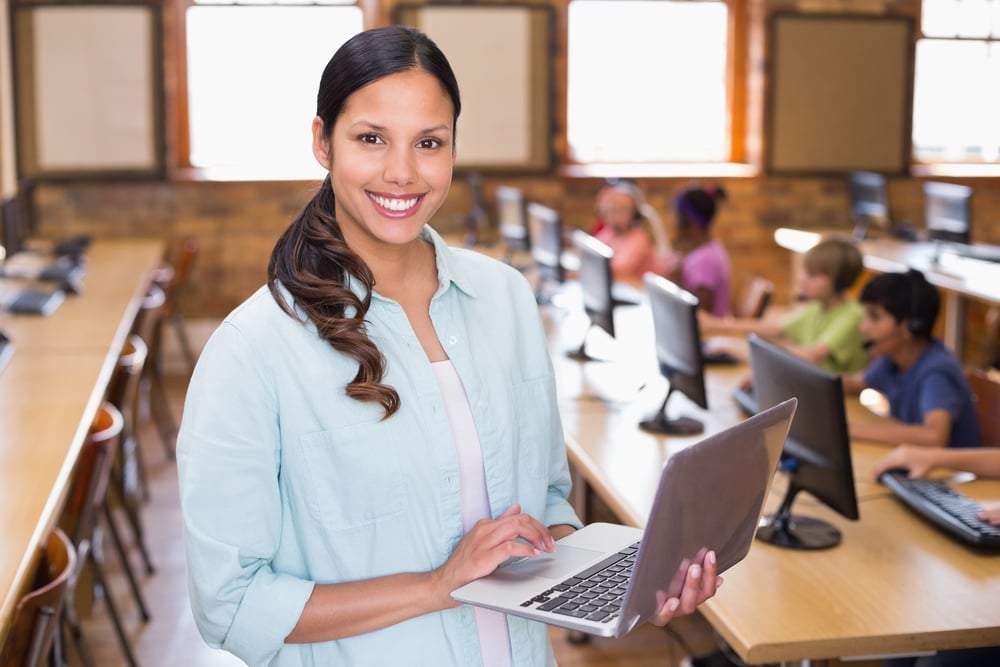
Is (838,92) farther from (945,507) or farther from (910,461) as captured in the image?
(945,507)

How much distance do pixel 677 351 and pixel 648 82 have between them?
15.9 ft

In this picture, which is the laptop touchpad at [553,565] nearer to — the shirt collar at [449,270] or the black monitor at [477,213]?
the shirt collar at [449,270]

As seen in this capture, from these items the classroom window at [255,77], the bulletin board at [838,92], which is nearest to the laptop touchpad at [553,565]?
the classroom window at [255,77]

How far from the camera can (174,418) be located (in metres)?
6.04

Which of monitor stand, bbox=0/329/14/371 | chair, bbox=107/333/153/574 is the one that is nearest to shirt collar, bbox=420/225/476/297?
chair, bbox=107/333/153/574

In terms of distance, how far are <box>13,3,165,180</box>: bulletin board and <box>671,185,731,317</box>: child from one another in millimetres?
3432

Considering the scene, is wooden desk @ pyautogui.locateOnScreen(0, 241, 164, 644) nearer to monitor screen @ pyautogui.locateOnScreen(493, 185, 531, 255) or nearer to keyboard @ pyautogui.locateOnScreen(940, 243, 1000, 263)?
monitor screen @ pyautogui.locateOnScreen(493, 185, 531, 255)

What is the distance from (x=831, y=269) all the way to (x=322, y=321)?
8.97 feet

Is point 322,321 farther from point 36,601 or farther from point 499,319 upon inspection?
point 36,601

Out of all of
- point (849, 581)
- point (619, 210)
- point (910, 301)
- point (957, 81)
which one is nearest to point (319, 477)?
point (849, 581)

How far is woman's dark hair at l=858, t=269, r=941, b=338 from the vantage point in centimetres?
300

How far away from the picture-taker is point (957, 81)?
7.89 meters

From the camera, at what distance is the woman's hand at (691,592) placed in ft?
4.37

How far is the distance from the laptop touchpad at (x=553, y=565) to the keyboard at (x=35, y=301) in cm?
378
